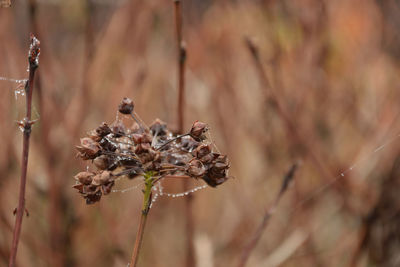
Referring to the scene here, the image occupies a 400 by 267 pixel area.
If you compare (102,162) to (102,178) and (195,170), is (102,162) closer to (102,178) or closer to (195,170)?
(102,178)

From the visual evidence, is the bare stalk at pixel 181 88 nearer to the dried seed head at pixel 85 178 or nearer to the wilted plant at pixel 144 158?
the wilted plant at pixel 144 158

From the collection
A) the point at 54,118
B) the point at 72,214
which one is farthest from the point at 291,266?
the point at 54,118

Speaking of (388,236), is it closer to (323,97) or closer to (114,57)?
(323,97)

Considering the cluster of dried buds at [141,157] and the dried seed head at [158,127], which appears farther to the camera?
the dried seed head at [158,127]

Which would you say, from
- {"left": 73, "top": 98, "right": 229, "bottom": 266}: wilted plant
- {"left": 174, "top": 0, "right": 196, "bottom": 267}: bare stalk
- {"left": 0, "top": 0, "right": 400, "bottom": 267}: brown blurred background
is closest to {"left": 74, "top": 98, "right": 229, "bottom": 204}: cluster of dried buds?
{"left": 73, "top": 98, "right": 229, "bottom": 266}: wilted plant

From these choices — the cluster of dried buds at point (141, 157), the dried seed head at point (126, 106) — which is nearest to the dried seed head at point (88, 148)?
the cluster of dried buds at point (141, 157)

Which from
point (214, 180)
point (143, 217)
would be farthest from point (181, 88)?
point (143, 217)

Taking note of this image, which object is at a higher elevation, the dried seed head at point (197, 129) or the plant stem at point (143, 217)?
the dried seed head at point (197, 129)
